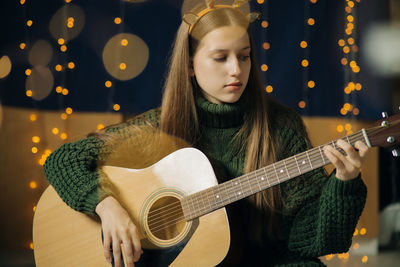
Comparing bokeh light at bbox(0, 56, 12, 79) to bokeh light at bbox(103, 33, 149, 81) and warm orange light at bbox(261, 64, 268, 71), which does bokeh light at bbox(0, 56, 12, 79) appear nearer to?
bokeh light at bbox(103, 33, 149, 81)

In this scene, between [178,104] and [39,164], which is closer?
[178,104]

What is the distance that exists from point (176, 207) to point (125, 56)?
1141 mm

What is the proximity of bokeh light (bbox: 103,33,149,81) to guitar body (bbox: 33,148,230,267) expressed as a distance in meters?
0.93

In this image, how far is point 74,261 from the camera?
120cm

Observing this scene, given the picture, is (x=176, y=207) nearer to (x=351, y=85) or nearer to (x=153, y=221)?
(x=153, y=221)

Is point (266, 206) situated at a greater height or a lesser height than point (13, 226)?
greater

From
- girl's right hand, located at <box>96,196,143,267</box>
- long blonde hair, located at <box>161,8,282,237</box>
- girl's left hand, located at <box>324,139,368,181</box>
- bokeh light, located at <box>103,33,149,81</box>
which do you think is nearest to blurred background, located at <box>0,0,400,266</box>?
bokeh light, located at <box>103,33,149,81</box>

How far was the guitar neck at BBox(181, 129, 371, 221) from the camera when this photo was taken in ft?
3.38

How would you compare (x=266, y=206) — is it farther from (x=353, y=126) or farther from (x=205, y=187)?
(x=353, y=126)

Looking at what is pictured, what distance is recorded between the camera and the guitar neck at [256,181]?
1.03m

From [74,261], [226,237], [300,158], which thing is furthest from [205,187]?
[74,261]

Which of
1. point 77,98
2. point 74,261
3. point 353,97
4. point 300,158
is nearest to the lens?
point 300,158

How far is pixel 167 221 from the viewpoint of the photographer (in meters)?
1.16

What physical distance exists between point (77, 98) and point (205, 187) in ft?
3.98
